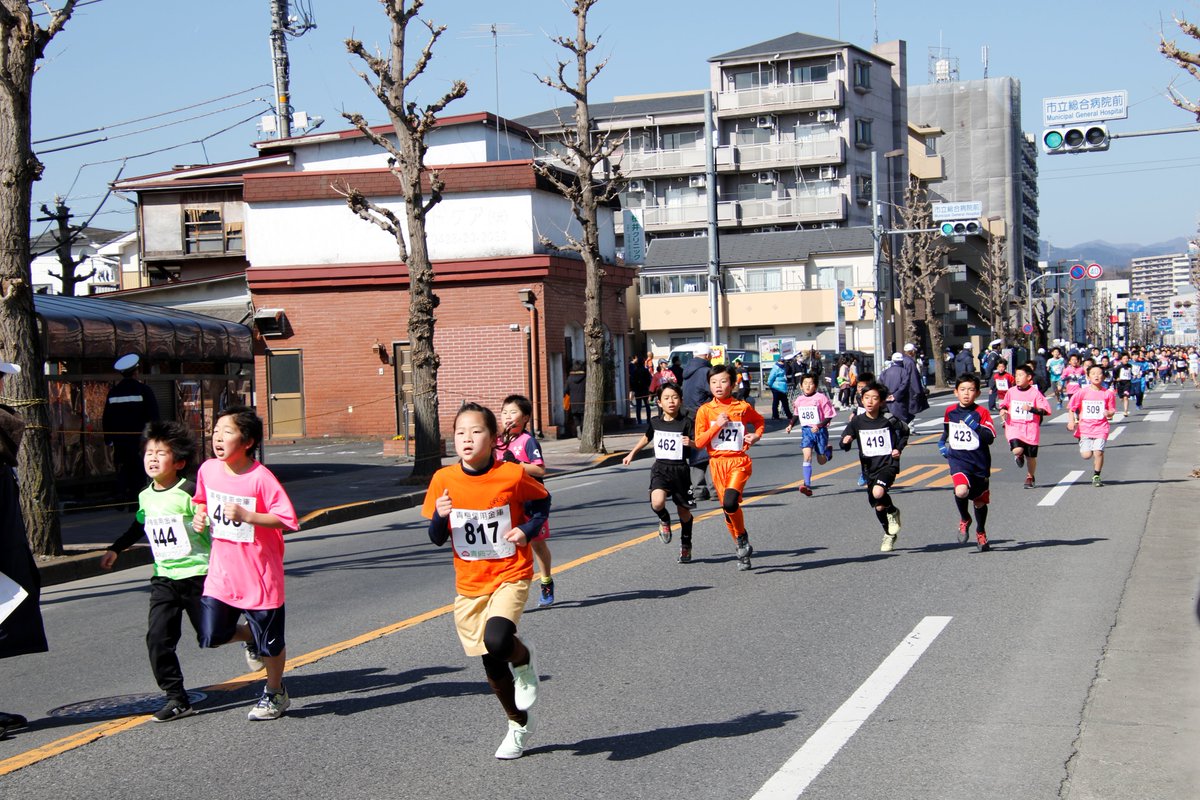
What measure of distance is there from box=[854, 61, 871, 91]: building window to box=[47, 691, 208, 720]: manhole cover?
228 ft

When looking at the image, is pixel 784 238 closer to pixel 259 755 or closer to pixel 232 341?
pixel 232 341

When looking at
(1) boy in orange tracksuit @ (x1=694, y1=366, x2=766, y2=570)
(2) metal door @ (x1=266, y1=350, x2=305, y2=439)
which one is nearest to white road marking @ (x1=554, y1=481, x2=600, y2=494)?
(1) boy in orange tracksuit @ (x1=694, y1=366, x2=766, y2=570)

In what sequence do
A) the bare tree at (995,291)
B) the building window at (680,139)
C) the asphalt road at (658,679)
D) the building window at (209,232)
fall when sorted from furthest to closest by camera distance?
the bare tree at (995,291)
the building window at (680,139)
the building window at (209,232)
the asphalt road at (658,679)

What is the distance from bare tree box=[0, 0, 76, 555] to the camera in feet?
40.1

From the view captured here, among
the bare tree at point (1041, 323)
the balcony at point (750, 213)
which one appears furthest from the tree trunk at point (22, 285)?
the bare tree at point (1041, 323)

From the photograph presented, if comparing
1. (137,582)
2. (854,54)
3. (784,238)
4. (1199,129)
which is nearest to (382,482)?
(137,582)

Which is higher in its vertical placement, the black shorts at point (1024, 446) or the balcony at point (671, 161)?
the balcony at point (671, 161)

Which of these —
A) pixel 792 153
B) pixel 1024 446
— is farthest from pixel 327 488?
pixel 792 153

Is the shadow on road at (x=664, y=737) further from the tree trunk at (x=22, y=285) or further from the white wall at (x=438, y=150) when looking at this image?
the white wall at (x=438, y=150)

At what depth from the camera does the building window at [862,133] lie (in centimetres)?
7112

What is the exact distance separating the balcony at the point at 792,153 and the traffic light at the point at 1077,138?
50.6m

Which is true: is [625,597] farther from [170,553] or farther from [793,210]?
[793,210]

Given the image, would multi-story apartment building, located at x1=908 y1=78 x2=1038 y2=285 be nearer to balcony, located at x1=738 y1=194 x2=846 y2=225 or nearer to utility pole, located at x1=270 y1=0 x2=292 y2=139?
balcony, located at x1=738 y1=194 x2=846 y2=225

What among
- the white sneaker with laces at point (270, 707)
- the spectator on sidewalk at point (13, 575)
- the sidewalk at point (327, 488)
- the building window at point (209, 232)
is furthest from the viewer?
the building window at point (209, 232)
